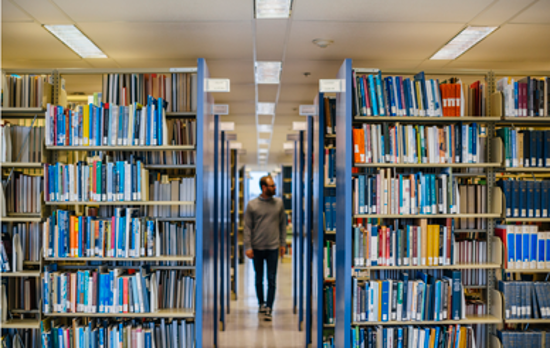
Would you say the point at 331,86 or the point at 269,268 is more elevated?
the point at 331,86

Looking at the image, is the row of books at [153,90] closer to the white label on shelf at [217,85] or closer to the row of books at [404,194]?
the white label on shelf at [217,85]

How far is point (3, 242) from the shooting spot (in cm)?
348

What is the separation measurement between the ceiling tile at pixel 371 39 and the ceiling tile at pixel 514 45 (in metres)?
0.42

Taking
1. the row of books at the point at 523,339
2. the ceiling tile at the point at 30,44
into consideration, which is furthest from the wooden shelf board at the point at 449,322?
the ceiling tile at the point at 30,44

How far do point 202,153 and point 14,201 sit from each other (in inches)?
62.0

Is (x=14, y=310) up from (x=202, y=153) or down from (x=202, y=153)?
down

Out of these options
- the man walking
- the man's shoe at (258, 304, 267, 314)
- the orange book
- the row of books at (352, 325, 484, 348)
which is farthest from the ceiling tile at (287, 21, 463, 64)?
the man's shoe at (258, 304, 267, 314)

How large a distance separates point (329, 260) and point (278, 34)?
210 centimetres

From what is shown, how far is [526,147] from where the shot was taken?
139 inches

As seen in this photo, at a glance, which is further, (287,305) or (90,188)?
(287,305)

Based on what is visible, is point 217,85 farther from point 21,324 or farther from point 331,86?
point 21,324

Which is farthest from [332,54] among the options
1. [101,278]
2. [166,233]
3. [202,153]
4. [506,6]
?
[101,278]

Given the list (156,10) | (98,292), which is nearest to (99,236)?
(98,292)

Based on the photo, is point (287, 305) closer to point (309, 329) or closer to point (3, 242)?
point (309, 329)
